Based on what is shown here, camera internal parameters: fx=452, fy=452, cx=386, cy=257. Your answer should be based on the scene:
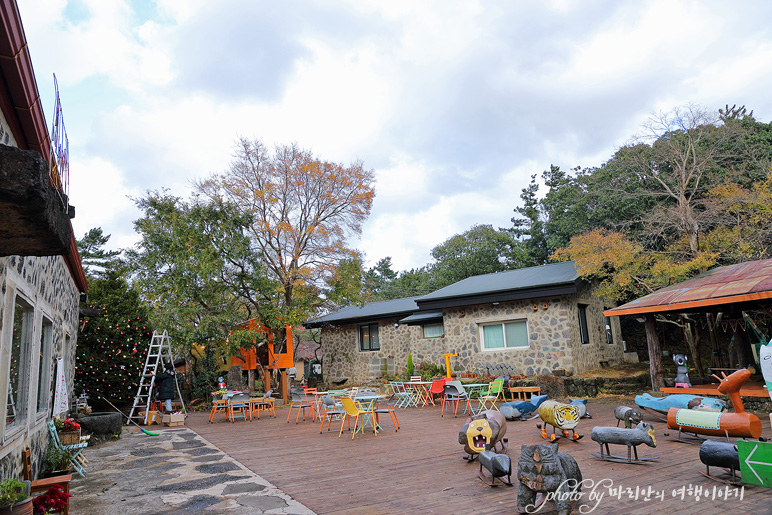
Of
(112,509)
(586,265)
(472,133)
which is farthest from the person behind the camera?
(472,133)

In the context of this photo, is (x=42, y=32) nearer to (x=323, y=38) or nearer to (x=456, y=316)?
(x=323, y=38)

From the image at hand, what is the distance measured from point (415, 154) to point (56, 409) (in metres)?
14.7

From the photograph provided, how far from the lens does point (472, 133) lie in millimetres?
16656

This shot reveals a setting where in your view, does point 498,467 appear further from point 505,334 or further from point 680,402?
point 505,334

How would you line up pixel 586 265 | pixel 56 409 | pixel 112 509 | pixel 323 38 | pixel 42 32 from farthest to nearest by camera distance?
pixel 586 265
pixel 323 38
pixel 56 409
pixel 112 509
pixel 42 32

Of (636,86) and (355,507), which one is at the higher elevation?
(636,86)

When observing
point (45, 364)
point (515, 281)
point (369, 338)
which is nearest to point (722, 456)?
point (45, 364)

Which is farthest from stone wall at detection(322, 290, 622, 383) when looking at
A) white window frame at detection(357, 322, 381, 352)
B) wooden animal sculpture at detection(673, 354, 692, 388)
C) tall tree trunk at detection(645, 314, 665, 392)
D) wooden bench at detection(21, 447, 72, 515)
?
wooden bench at detection(21, 447, 72, 515)

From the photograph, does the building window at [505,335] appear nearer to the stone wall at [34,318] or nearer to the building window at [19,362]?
the stone wall at [34,318]

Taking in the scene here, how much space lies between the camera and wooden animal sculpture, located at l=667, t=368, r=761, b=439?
5375mm

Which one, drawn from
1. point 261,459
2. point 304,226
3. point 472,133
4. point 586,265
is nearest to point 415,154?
point 472,133

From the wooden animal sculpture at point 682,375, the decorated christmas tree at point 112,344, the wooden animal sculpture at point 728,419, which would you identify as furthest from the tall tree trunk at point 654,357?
the decorated christmas tree at point 112,344

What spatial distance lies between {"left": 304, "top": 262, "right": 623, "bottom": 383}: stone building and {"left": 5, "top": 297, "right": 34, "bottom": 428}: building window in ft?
38.5

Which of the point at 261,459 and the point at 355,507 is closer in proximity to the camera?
the point at 355,507
